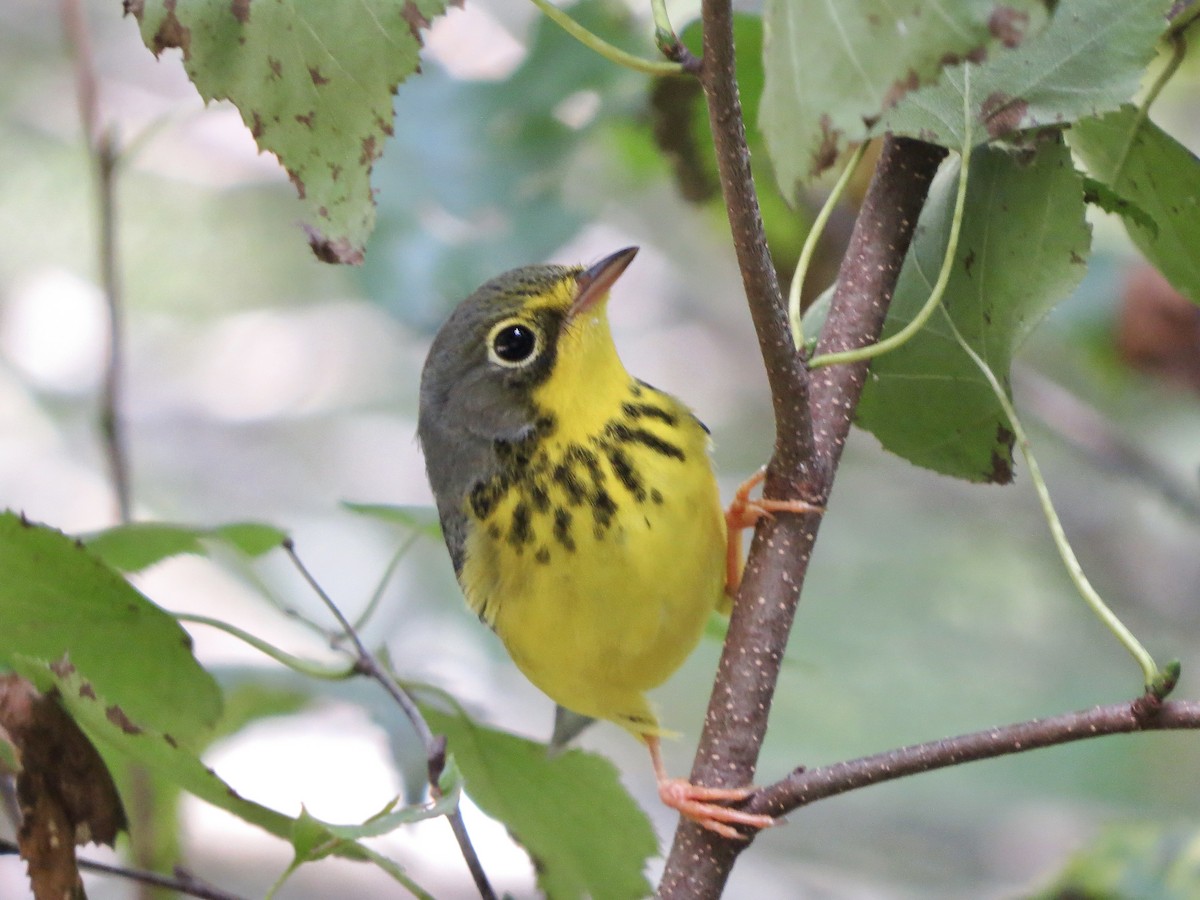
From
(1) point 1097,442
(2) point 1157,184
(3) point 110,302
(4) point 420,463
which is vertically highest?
(4) point 420,463

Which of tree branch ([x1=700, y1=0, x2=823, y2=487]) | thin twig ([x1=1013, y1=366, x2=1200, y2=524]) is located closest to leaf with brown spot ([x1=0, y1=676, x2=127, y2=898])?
tree branch ([x1=700, y1=0, x2=823, y2=487])

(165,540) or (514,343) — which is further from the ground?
(514,343)

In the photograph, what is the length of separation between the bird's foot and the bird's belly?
20.4 inches

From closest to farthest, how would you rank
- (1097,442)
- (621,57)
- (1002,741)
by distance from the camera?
(621,57) < (1002,741) < (1097,442)

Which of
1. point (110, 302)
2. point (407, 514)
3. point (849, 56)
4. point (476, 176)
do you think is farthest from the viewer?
point (476, 176)

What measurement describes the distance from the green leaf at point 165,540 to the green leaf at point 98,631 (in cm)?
19

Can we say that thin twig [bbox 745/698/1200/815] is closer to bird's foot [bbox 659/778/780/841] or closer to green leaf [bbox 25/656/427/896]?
bird's foot [bbox 659/778/780/841]

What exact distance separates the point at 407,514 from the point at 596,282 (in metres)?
0.51

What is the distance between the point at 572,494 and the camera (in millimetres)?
1868

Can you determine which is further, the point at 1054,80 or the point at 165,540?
the point at 165,540

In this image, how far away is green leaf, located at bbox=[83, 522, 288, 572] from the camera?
1596 mm

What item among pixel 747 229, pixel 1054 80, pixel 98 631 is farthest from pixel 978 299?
pixel 98 631

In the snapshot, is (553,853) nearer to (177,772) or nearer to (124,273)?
(177,772)

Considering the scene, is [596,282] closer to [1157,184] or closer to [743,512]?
[743,512]
